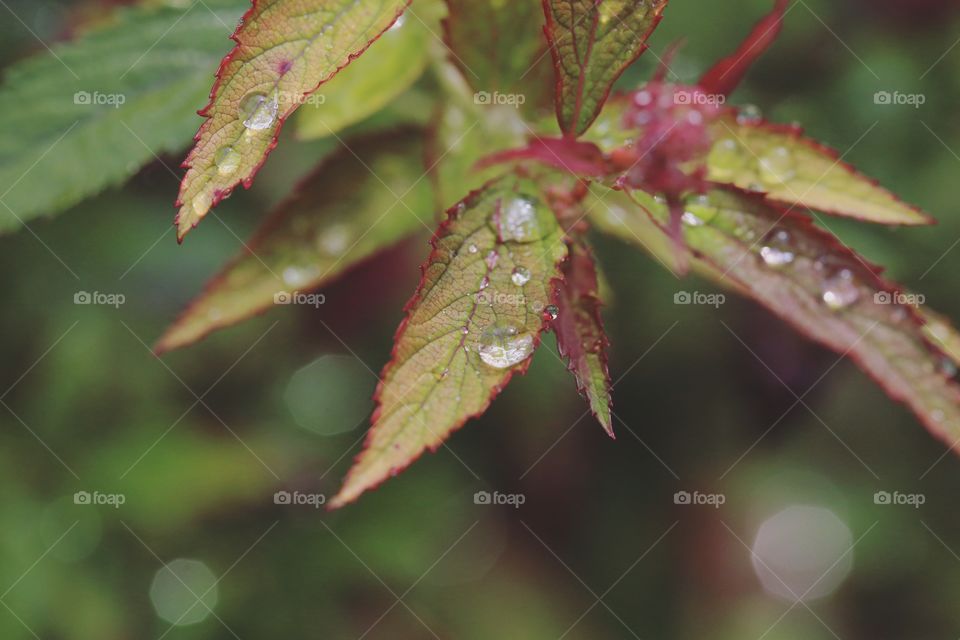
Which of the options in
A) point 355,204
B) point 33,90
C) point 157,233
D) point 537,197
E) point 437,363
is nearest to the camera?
point 437,363

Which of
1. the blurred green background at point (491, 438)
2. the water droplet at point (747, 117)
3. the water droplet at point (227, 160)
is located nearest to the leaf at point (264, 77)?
the water droplet at point (227, 160)

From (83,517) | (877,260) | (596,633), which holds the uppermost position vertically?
(877,260)

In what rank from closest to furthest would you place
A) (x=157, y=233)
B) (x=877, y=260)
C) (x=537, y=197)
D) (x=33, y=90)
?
(x=537, y=197) < (x=33, y=90) < (x=877, y=260) < (x=157, y=233)

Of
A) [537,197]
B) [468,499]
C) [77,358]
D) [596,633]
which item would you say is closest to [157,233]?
[77,358]

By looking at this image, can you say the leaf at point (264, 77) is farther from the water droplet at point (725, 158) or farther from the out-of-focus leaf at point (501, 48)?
the water droplet at point (725, 158)

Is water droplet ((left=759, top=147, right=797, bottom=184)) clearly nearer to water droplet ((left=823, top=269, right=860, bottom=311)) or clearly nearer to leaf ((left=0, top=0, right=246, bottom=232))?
water droplet ((left=823, top=269, right=860, bottom=311))

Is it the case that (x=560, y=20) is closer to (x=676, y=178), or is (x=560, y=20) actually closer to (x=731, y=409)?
(x=676, y=178)

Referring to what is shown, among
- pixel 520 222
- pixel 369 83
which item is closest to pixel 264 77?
pixel 520 222
